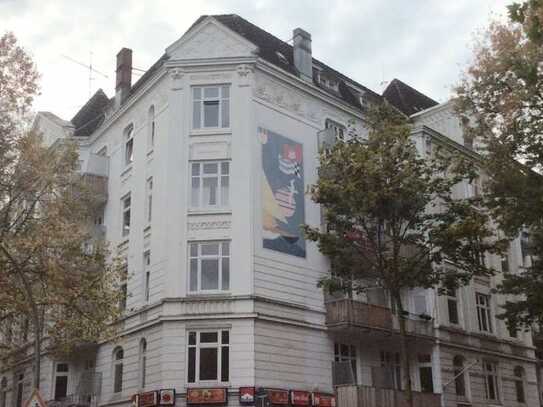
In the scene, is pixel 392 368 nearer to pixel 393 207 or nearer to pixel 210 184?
pixel 393 207

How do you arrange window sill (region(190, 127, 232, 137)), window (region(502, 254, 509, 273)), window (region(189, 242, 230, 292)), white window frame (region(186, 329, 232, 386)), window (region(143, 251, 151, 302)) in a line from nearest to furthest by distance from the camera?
1. white window frame (region(186, 329, 232, 386))
2. window (region(189, 242, 230, 292))
3. window (region(143, 251, 151, 302))
4. window sill (region(190, 127, 232, 137))
5. window (region(502, 254, 509, 273))

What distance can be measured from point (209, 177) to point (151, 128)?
4.77 m

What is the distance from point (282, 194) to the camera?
30.8m

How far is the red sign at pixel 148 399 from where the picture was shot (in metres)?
27.0

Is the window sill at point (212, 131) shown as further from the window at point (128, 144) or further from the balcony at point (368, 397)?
the balcony at point (368, 397)

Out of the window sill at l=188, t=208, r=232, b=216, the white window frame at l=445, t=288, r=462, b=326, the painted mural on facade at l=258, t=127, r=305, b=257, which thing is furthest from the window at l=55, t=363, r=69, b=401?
the white window frame at l=445, t=288, r=462, b=326

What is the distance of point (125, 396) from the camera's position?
29984 mm

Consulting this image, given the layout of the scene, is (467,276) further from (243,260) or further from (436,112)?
(436,112)

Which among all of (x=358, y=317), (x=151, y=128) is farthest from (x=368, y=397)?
(x=151, y=128)

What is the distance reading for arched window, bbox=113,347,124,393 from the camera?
31609 mm

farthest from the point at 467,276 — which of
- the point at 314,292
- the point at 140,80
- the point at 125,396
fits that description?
the point at 140,80

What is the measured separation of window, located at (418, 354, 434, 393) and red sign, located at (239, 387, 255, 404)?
37.5ft

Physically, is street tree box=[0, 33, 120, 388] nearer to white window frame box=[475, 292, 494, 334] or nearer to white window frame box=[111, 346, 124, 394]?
white window frame box=[111, 346, 124, 394]

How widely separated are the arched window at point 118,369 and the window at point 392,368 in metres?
11.8
